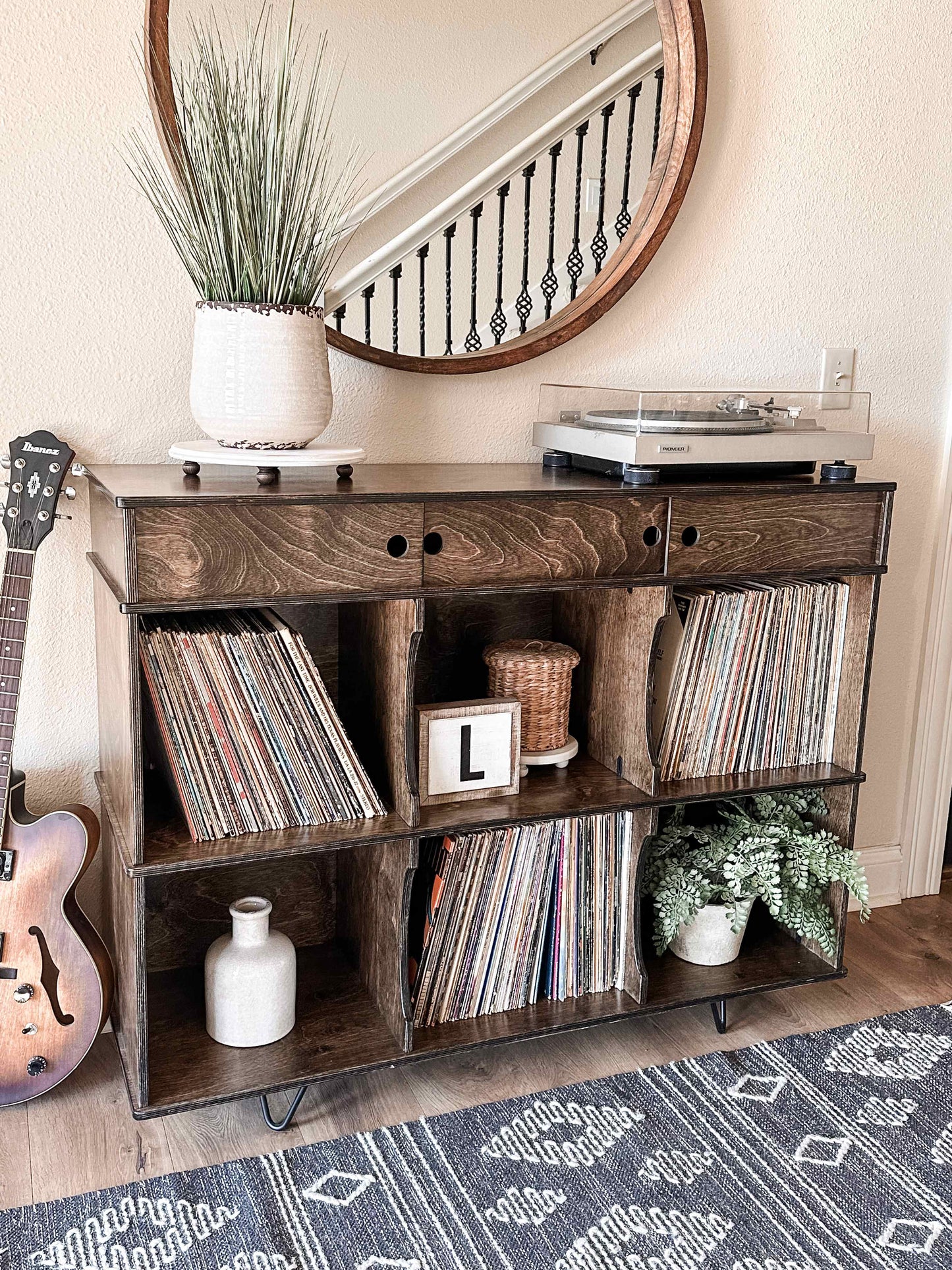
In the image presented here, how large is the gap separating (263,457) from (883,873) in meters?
1.68

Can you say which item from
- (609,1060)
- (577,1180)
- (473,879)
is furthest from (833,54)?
(577,1180)

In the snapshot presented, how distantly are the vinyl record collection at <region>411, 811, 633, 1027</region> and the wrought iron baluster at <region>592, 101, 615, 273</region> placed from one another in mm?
934

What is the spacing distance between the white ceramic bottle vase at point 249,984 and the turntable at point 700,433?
0.86 m

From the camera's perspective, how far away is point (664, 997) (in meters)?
1.91

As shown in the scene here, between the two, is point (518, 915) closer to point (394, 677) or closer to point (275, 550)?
point (394, 677)

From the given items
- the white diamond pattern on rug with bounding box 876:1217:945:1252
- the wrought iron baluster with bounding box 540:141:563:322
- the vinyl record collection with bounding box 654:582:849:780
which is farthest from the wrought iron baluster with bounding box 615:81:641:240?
the white diamond pattern on rug with bounding box 876:1217:945:1252

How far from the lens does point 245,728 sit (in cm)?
160

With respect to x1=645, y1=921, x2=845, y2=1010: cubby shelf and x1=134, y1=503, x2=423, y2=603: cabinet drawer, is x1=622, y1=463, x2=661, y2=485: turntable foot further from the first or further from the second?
x1=645, y1=921, x2=845, y2=1010: cubby shelf

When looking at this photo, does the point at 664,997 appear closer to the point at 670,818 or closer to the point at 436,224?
the point at 670,818

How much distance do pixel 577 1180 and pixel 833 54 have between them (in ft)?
6.20

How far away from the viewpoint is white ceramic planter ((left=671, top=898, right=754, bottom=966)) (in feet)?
6.49

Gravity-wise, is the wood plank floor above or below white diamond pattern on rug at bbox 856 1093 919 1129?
above

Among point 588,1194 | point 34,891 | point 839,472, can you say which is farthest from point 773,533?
point 34,891

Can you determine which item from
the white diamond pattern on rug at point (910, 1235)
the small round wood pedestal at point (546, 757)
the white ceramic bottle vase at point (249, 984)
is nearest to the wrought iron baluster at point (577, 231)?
the small round wood pedestal at point (546, 757)
